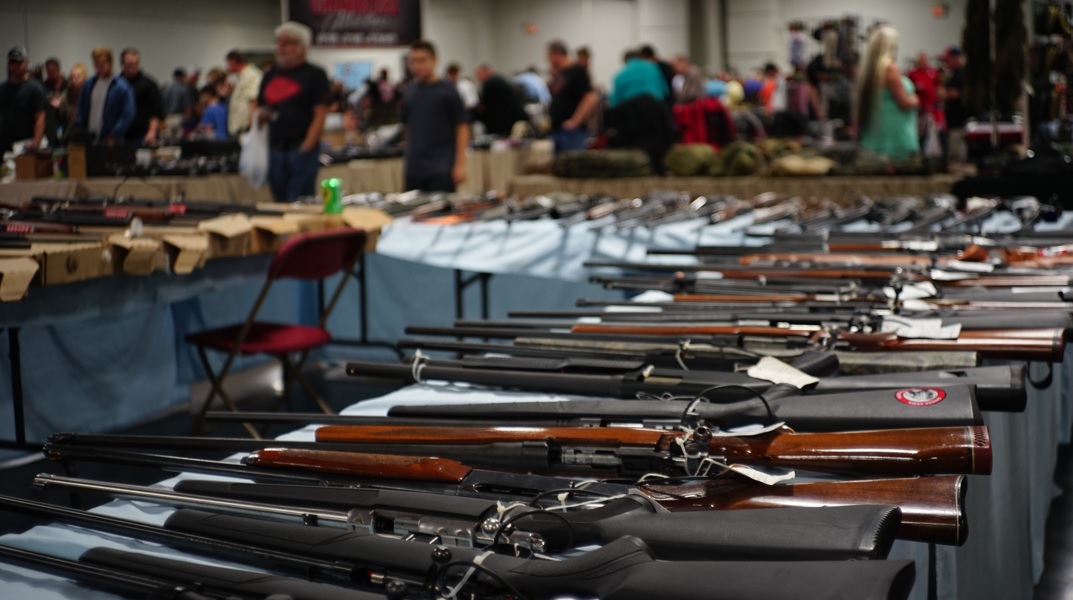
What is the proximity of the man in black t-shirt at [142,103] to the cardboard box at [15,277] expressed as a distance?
2.76 meters

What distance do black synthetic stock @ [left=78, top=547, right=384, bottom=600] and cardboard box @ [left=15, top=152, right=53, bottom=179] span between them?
422cm

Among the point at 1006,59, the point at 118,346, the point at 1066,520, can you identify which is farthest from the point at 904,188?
the point at 118,346

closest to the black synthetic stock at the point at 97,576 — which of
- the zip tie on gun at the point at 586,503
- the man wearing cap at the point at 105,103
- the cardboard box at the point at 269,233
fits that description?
the zip tie on gun at the point at 586,503

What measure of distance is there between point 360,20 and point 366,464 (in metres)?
9.54

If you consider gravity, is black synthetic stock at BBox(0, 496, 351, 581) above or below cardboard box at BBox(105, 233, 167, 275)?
below

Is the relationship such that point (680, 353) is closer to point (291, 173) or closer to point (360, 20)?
point (291, 173)

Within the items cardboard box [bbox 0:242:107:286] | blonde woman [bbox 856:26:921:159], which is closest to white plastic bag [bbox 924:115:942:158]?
blonde woman [bbox 856:26:921:159]

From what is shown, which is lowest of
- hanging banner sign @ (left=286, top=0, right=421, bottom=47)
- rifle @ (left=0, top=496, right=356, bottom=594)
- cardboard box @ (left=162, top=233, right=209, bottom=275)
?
rifle @ (left=0, top=496, right=356, bottom=594)

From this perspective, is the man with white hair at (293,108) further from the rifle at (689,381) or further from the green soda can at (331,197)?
the rifle at (689,381)

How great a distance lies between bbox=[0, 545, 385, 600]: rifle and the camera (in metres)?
1.20

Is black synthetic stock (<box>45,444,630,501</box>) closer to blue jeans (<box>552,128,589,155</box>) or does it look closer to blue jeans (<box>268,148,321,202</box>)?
blue jeans (<box>268,148,321,202</box>)

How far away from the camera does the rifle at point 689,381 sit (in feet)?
5.96

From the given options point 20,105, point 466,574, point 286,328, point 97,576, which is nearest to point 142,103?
point 20,105

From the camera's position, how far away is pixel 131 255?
3689 mm
